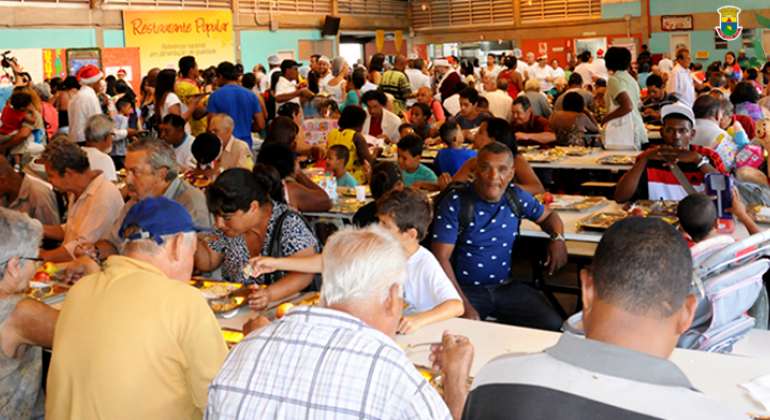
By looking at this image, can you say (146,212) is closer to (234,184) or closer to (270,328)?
(234,184)

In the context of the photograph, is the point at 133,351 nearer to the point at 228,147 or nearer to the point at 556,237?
the point at 556,237

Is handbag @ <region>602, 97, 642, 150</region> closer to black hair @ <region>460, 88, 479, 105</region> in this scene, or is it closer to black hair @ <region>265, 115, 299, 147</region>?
black hair @ <region>460, 88, 479, 105</region>

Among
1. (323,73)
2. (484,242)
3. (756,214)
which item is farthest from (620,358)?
(323,73)

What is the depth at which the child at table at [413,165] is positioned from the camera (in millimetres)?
5500

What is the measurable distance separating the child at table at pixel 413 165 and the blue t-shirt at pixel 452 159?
7.4 inches

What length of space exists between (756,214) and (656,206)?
551 millimetres

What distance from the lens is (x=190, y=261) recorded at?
2.54 meters

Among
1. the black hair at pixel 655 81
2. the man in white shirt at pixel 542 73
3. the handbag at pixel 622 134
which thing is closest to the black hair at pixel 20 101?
the handbag at pixel 622 134

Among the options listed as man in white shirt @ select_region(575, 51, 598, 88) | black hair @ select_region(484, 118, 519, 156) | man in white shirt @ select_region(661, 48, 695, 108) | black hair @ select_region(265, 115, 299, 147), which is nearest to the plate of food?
black hair @ select_region(484, 118, 519, 156)

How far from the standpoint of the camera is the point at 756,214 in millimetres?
4059

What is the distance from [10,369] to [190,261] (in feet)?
2.25

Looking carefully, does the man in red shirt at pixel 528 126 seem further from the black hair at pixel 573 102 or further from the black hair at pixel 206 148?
the black hair at pixel 206 148

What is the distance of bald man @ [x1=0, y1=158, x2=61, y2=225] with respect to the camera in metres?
4.73

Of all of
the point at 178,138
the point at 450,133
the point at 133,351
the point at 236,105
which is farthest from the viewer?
the point at 236,105
